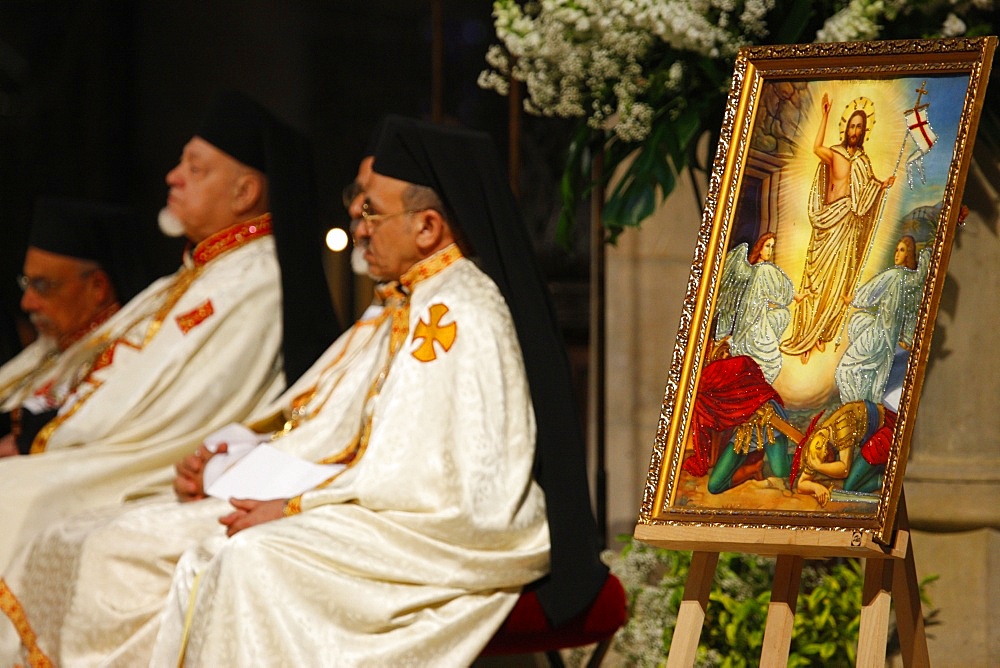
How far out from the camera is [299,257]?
489 centimetres

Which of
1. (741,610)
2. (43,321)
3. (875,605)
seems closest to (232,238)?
(43,321)

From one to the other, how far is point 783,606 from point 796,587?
53 mm

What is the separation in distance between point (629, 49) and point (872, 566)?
1.62m

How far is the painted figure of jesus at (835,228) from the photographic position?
119 inches

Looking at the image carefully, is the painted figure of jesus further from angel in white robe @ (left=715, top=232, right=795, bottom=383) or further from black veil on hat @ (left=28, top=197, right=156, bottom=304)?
black veil on hat @ (left=28, top=197, right=156, bottom=304)

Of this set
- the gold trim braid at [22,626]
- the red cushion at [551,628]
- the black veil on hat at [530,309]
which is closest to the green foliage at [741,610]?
the red cushion at [551,628]

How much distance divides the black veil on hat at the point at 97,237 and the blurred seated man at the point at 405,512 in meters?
1.96

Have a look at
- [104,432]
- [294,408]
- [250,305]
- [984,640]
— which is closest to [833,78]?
[984,640]

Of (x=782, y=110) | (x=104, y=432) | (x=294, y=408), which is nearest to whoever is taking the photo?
(x=782, y=110)

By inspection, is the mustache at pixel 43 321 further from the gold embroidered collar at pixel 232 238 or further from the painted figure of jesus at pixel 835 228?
the painted figure of jesus at pixel 835 228

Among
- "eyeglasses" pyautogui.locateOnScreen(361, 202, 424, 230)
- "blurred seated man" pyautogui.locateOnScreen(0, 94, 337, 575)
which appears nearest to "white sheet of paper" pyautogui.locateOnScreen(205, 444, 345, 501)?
"blurred seated man" pyautogui.locateOnScreen(0, 94, 337, 575)

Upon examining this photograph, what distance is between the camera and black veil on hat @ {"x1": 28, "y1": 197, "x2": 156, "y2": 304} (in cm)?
590

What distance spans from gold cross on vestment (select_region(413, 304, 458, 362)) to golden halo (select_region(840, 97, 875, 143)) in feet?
3.98

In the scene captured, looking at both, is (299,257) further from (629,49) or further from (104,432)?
(629,49)
